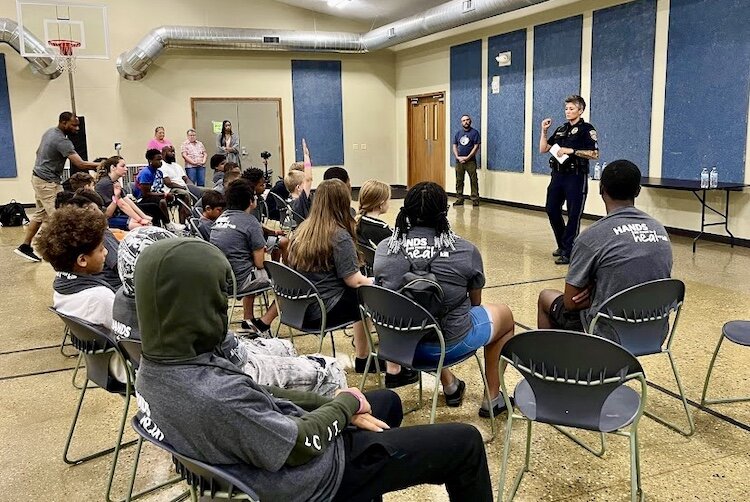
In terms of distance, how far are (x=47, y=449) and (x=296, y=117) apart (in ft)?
35.0

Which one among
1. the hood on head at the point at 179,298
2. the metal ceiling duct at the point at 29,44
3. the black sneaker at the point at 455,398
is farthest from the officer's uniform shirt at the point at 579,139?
the metal ceiling duct at the point at 29,44

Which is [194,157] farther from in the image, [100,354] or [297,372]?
[297,372]

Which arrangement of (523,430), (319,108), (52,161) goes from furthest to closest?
(319,108)
(52,161)
(523,430)

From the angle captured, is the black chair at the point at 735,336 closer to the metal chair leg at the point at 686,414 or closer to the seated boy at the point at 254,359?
the metal chair leg at the point at 686,414

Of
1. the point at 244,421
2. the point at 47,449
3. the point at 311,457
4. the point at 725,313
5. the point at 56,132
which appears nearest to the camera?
the point at 244,421

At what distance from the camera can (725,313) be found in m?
4.16

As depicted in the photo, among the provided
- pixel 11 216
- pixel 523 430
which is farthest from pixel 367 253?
pixel 11 216

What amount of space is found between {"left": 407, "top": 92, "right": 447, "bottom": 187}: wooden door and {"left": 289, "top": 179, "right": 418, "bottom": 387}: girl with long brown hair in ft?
29.2

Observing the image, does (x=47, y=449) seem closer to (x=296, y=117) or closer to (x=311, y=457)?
(x=311, y=457)

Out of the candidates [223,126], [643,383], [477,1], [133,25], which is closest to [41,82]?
[133,25]

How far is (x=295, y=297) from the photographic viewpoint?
9.77 ft

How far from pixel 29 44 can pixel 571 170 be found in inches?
361

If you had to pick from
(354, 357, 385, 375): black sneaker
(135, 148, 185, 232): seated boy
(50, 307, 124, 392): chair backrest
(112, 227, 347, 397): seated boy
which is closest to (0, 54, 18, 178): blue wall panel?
(135, 148, 185, 232): seated boy

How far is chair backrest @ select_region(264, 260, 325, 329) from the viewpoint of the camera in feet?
9.58
